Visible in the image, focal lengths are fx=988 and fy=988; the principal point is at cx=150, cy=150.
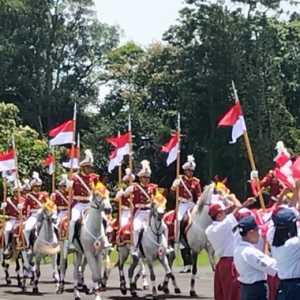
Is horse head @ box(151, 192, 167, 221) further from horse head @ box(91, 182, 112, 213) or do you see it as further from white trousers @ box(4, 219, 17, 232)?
white trousers @ box(4, 219, 17, 232)

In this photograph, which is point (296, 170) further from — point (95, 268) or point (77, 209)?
point (77, 209)

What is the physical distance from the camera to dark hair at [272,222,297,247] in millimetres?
9633

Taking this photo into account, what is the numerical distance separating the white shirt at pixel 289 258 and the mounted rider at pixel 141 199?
34.7ft

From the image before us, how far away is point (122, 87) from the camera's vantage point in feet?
210

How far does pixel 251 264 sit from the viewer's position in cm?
999

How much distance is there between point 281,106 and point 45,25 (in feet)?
65.2

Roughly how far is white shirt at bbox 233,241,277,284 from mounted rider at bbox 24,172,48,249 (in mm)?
13276

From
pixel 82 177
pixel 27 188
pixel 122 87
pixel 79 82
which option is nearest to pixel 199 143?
pixel 122 87

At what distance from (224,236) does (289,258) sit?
2192 mm

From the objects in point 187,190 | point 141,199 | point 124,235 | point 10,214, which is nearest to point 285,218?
point 141,199

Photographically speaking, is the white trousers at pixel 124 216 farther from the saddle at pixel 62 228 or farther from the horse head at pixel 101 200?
the horse head at pixel 101 200

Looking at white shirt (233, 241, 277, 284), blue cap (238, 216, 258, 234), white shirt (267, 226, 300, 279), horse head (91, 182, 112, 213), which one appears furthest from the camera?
horse head (91, 182, 112, 213)

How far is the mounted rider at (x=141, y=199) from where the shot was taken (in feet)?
66.3

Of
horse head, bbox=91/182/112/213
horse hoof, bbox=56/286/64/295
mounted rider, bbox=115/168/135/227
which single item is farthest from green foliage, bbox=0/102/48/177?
horse head, bbox=91/182/112/213
